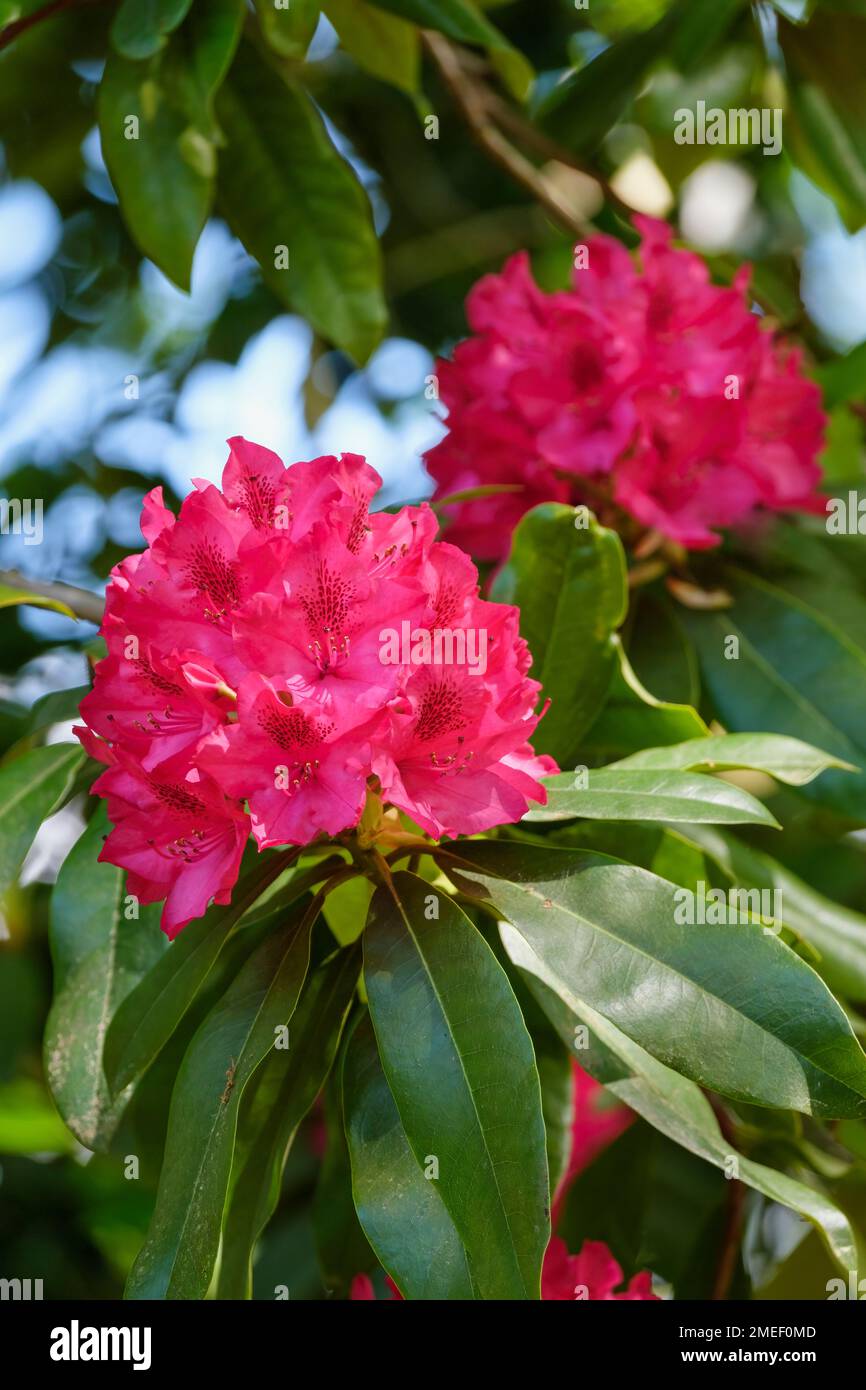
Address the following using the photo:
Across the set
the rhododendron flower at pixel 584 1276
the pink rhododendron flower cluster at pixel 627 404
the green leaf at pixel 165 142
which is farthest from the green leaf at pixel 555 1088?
the green leaf at pixel 165 142

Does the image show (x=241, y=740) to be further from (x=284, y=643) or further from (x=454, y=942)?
(x=454, y=942)

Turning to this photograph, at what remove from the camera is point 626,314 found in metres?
1.63

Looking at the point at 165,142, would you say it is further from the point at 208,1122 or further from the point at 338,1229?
the point at 338,1229

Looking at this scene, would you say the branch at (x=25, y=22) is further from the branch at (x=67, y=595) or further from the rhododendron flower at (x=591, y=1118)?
the rhododendron flower at (x=591, y=1118)

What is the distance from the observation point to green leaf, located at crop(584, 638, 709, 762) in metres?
1.34

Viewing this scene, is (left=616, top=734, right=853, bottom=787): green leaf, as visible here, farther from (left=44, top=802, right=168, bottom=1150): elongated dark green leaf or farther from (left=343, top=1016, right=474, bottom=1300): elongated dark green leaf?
(left=44, top=802, right=168, bottom=1150): elongated dark green leaf

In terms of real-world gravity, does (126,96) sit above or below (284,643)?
above

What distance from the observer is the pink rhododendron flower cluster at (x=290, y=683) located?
3.18ft

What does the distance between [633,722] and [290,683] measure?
51cm

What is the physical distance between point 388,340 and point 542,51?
640 mm

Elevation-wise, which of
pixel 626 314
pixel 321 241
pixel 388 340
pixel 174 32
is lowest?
pixel 626 314

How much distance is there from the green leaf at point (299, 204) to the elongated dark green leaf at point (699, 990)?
3.37 ft
